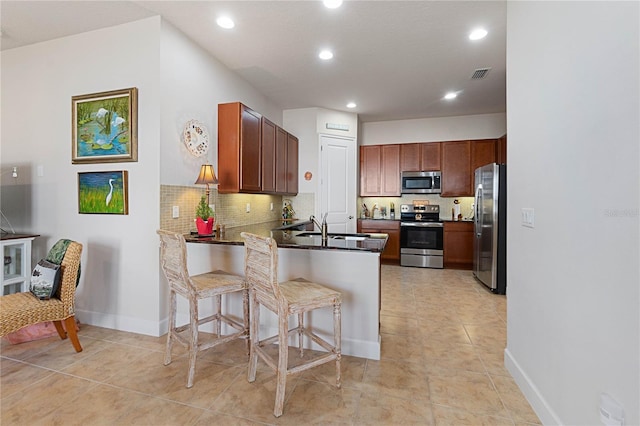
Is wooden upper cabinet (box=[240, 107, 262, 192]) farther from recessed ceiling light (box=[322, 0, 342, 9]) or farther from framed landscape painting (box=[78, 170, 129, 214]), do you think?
recessed ceiling light (box=[322, 0, 342, 9])

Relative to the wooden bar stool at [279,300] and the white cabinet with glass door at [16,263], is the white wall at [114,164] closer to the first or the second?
the white cabinet with glass door at [16,263]

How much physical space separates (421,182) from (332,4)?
3.90 meters

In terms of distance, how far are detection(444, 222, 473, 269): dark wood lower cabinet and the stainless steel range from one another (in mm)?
105

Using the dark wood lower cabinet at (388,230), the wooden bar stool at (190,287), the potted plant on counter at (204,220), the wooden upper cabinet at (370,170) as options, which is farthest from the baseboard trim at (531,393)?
the wooden upper cabinet at (370,170)

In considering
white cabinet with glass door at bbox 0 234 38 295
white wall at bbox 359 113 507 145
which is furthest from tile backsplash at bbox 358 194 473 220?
white cabinet with glass door at bbox 0 234 38 295

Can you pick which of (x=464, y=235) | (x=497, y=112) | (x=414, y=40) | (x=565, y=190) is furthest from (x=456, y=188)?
(x=565, y=190)

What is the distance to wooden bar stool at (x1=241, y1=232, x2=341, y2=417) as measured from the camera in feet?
5.52

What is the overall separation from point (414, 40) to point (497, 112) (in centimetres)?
330

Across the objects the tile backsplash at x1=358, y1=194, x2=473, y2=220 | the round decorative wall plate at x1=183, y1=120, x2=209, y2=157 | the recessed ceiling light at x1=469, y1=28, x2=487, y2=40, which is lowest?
the tile backsplash at x1=358, y1=194, x2=473, y2=220

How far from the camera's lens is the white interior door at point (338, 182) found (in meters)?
5.19

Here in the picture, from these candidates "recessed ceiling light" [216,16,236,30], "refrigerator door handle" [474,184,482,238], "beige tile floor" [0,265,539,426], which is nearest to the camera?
"beige tile floor" [0,265,539,426]

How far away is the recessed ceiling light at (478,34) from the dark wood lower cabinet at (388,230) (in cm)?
325

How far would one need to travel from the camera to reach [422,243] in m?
5.39

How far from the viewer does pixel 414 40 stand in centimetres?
295
